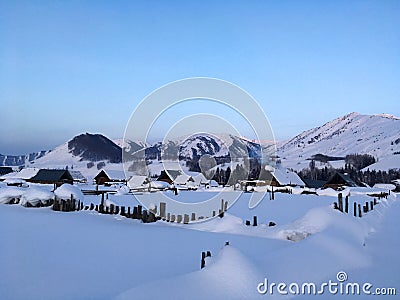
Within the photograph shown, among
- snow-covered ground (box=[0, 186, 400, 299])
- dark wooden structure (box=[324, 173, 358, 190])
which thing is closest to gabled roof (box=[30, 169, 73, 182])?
snow-covered ground (box=[0, 186, 400, 299])

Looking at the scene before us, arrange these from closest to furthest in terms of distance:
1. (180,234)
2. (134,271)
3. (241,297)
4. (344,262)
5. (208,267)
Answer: (241,297) → (208,267) → (134,271) → (344,262) → (180,234)

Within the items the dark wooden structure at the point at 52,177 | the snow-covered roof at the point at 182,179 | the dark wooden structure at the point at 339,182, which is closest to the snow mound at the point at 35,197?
the dark wooden structure at the point at 52,177

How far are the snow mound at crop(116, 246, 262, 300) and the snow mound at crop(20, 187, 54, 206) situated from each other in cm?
1537

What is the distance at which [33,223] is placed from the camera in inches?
490

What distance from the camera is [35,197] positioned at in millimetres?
18578

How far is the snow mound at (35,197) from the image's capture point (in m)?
18.5

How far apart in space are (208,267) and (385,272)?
13.9 ft

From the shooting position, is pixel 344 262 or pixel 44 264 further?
pixel 344 262

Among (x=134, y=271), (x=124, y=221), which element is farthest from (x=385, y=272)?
(x=124, y=221)

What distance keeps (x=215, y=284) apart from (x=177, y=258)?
3273 mm

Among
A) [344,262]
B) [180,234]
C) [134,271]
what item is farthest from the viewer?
[180,234]

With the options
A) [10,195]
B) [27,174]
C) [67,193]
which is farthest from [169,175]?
[67,193]

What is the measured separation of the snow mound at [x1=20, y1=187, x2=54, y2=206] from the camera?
60.7 feet

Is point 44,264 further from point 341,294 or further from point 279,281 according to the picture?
point 341,294
